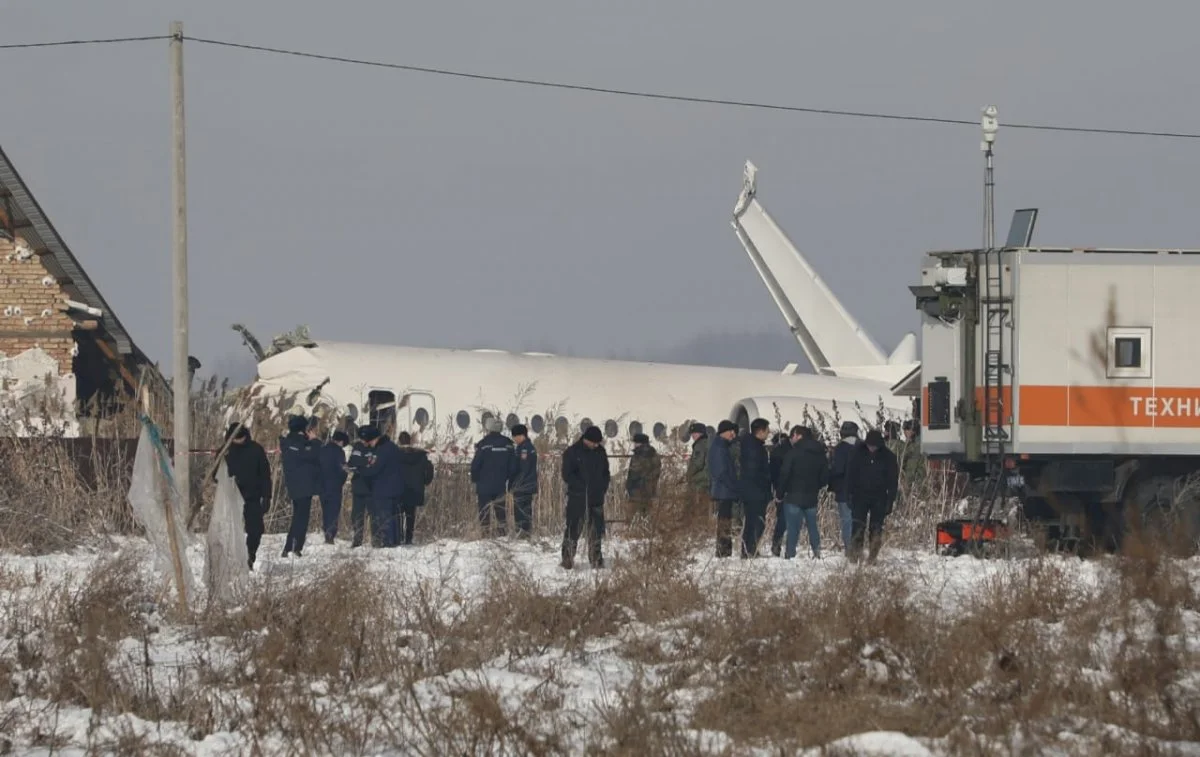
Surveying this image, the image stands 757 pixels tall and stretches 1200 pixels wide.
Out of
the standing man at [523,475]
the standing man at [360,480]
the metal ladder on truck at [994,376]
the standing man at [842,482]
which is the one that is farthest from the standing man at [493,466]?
the metal ladder on truck at [994,376]

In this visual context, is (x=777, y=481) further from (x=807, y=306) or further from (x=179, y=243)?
(x=807, y=306)

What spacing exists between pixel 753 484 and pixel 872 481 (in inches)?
56.2

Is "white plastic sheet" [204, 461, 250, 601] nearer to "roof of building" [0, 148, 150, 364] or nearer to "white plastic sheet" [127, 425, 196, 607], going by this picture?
"white plastic sheet" [127, 425, 196, 607]

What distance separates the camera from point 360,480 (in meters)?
21.1

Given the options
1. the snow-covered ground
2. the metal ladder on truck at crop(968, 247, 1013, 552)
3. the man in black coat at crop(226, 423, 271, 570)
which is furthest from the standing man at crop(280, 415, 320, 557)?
the metal ladder on truck at crop(968, 247, 1013, 552)

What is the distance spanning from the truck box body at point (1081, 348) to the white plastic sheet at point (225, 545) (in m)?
8.35

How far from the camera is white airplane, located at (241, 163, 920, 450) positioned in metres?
28.9

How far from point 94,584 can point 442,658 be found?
3.49 m

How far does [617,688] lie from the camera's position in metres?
10.6

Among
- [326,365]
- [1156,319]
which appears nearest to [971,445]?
[1156,319]

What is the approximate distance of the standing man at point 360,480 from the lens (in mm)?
20750

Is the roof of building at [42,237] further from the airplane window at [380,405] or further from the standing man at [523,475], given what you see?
the standing man at [523,475]

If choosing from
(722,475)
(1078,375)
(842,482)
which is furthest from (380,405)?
(1078,375)

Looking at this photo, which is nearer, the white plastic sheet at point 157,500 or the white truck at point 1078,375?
the white plastic sheet at point 157,500
